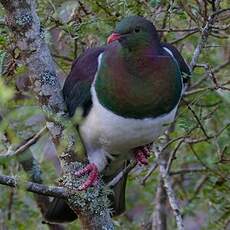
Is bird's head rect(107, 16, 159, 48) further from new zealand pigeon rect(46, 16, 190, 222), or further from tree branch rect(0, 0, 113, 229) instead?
tree branch rect(0, 0, 113, 229)

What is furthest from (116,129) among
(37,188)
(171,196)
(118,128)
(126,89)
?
(171,196)

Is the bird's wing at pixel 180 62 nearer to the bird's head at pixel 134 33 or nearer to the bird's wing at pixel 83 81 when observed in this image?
the bird's head at pixel 134 33

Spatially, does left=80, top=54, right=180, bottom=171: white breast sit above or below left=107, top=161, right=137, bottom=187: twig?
above

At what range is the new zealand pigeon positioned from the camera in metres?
2.37

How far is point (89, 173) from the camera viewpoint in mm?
2383

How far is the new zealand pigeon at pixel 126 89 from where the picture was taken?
7.78ft

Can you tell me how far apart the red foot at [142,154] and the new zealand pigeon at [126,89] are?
0.14 meters

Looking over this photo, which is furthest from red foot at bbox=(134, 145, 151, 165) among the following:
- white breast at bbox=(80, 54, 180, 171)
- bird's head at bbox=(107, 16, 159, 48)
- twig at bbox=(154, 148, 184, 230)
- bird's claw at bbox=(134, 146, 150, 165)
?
bird's head at bbox=(107, 16, 159, 48)

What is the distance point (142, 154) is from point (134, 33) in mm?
477

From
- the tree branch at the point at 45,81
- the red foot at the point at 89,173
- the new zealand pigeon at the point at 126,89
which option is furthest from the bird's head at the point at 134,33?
the red foot at the point at 89,173

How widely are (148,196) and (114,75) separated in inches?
58.0

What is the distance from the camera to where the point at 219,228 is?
3121 mm

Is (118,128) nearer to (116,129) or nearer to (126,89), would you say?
(116,129)

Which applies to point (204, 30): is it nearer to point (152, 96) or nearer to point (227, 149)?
point (152, 96)
